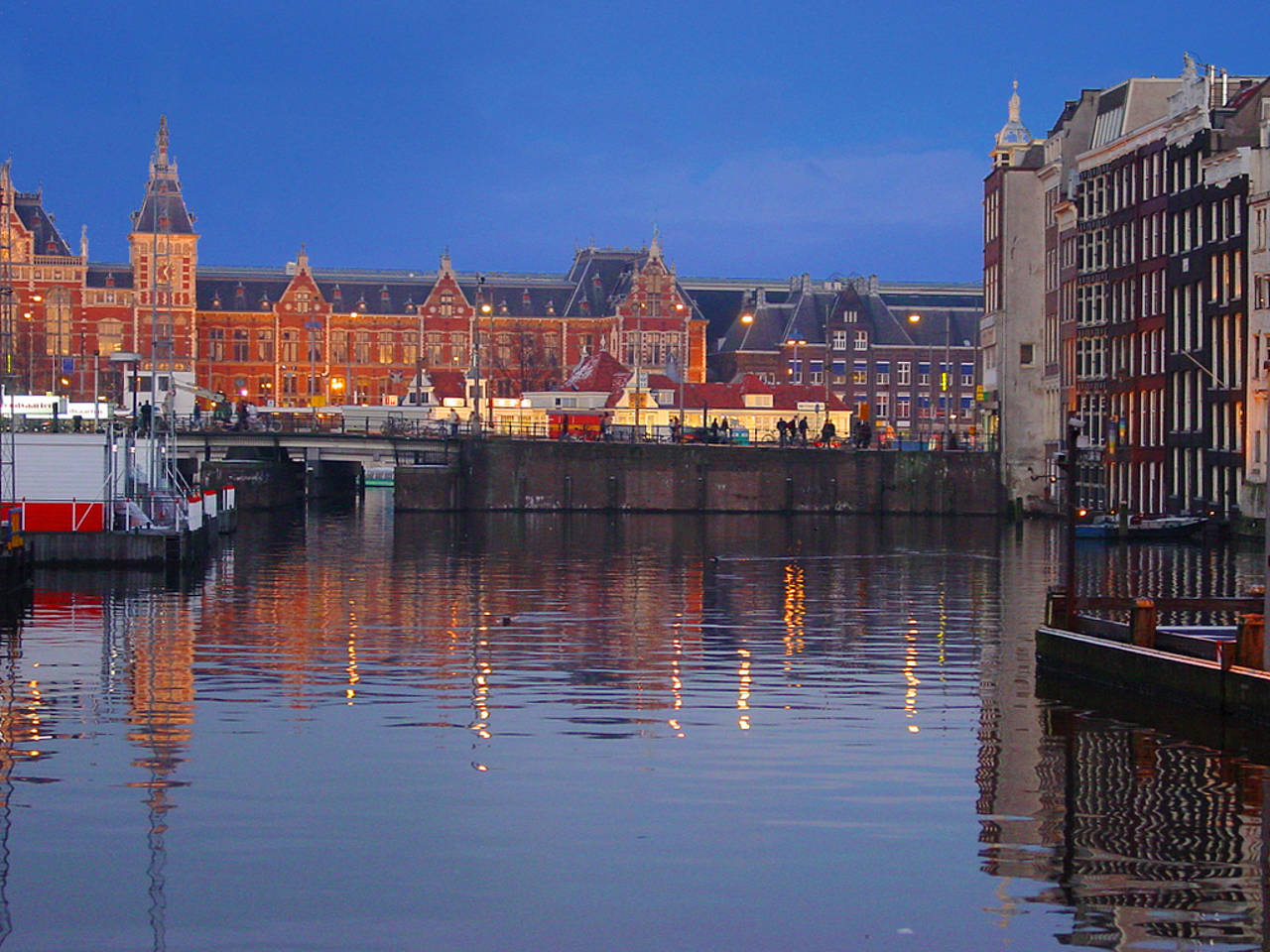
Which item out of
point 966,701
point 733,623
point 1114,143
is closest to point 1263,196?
point 1114,143

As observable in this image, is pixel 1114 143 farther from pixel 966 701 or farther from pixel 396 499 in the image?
pixel 966 701

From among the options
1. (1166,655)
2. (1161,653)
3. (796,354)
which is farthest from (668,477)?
(1166,655)

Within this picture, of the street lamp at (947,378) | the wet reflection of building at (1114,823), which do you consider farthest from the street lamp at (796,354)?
the wet reflection of building at (1114,823)

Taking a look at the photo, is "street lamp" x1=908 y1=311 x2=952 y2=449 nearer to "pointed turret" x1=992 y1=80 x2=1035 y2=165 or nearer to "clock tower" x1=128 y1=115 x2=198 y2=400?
"pointed turret" x1=992 y1=80 x2=1035 y2=165

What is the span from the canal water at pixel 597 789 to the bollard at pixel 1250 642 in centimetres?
115

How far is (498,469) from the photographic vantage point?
380ft

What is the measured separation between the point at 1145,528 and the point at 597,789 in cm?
→ 6153

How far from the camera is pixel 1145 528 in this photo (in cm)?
8238

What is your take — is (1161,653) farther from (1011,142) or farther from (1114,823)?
(1011,142)

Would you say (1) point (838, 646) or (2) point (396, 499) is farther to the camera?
(2) point (396, 499)

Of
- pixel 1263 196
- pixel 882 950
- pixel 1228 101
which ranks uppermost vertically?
pixel 1228 101

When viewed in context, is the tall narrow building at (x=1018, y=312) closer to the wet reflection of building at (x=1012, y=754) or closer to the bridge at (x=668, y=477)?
the bridge at (x=668, y=477)

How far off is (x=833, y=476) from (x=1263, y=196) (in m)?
42.0

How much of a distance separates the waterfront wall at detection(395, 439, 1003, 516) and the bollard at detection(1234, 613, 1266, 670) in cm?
8450
